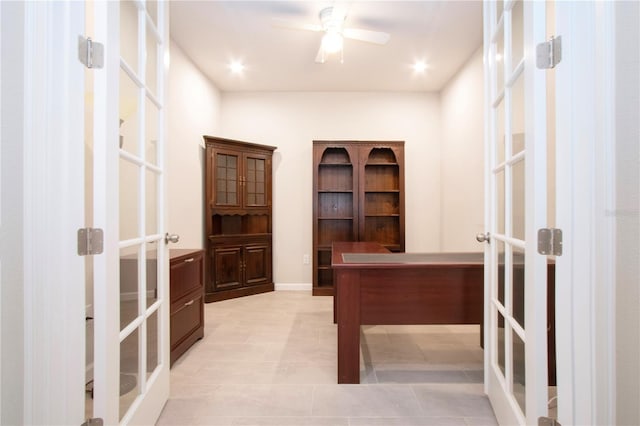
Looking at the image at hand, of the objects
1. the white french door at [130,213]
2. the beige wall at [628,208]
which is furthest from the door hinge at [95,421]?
the beige wall at [628,208]

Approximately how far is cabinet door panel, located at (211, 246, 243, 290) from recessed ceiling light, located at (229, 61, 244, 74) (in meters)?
2.25

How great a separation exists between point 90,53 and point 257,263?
3.36 metres

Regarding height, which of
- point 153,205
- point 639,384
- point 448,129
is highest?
point 448,129

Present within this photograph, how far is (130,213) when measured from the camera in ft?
4.22

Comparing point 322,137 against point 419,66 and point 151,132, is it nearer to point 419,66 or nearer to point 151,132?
point 419,66

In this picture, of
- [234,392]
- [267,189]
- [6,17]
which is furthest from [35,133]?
[267,189]

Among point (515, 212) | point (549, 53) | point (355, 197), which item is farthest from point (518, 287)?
point (355, 197)

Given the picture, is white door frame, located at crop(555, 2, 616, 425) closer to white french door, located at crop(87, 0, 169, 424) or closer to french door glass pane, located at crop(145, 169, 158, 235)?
white french door, located at crop(87, 0, 169, 424)

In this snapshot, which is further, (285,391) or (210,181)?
(210,181)

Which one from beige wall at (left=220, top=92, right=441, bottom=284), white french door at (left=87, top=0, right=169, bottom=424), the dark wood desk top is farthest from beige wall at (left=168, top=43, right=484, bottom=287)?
white french door at (left=87, top=0, right=169, bottom=424)

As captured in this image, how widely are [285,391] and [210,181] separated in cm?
269

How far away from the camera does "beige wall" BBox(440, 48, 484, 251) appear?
3275 millimetres

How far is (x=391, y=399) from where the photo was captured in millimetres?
1742

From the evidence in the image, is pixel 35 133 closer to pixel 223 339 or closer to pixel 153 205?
pixel 153 205
